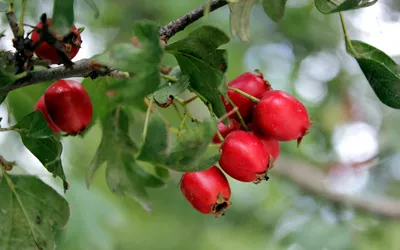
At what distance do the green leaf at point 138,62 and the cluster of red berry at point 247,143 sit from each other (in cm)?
21

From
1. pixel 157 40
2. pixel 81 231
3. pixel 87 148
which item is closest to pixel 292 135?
pixel 157 40

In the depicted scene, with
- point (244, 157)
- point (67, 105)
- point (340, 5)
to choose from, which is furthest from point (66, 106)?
point (340, 5)

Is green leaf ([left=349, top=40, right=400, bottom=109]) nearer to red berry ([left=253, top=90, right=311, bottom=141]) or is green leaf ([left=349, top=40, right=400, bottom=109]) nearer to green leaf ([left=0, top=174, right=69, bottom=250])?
red berry ([left=253, top=90, right=311, bottom=141])

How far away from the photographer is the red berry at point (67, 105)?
1.06 meters

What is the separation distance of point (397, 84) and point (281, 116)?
0.68ft

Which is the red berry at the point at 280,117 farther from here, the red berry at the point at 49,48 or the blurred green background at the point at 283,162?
the blurred green background at the point at 283,162

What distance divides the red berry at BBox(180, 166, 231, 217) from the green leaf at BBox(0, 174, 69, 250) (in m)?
0.30

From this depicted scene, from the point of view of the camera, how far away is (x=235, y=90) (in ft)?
3.34

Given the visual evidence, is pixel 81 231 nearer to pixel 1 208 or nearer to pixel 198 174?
pixel 1 208

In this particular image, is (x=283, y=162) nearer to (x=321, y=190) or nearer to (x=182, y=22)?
(x=321, y=190)

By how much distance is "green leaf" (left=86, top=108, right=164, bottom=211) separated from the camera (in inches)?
47.4

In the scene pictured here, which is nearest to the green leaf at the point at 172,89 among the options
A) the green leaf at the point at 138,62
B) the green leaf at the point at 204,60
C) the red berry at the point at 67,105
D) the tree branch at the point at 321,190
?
the green leaf at the point at 204,60

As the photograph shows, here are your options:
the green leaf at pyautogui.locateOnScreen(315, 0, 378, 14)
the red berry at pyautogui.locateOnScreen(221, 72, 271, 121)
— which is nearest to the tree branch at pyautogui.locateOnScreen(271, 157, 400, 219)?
the red berry at pyautogui.locateOnScreen(221, 72, 271, 121)

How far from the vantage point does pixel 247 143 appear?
0.95m
